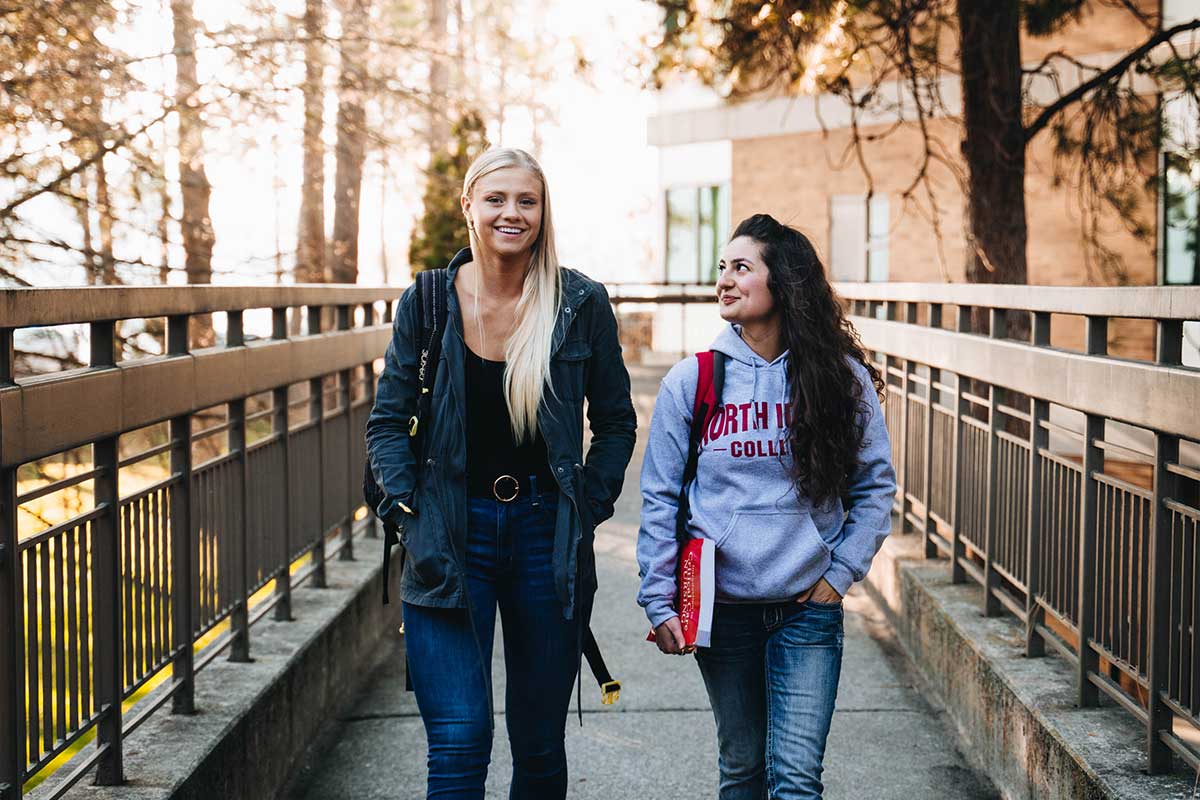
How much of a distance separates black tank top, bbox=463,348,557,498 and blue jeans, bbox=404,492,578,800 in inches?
1.8

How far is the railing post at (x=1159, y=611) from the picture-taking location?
4.07m

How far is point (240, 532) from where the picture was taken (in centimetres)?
542

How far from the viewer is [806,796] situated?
11.8 ft

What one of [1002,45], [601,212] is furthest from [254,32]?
[601,212]

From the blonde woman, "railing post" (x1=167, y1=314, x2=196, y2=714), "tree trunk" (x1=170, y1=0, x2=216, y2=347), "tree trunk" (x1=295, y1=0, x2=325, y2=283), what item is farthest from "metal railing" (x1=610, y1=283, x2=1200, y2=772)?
"tree trunk" (x1=295, y1=0, x2=325, y2=283)

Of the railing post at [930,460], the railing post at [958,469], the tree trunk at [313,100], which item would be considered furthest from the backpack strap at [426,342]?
the tree trunk at [313,100]

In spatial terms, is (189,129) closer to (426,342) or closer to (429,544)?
(426,342)

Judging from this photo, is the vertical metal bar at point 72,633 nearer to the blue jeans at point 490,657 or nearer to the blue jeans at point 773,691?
the blue jeans at point 490,657

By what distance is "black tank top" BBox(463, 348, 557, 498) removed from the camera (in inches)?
146

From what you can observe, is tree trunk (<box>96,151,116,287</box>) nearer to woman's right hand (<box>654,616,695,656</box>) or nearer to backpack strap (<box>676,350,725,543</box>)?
backpack strap (<box>676,350,725,543</box>)

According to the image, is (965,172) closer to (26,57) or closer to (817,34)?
(817,34)

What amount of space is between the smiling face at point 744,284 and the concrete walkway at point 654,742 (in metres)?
2.11

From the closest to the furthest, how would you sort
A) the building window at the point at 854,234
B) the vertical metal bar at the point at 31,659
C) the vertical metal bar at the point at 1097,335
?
the vertical metal bar at the point at 31,659 < the vertical metal bar at the point at 1097,335 < the building window at the point at 854,234

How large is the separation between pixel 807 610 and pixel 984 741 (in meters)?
2.12
